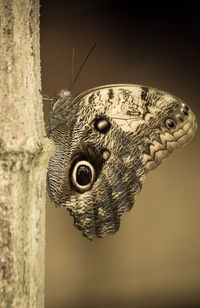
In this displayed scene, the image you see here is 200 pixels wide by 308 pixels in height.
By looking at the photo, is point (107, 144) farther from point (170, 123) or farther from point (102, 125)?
point (170, 123)

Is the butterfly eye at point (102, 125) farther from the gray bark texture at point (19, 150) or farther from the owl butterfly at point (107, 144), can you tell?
the gray bark texture at point (19, 150)

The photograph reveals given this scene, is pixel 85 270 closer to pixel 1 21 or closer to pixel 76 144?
pixel 76 144

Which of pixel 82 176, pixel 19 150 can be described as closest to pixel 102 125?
pixel 82 176

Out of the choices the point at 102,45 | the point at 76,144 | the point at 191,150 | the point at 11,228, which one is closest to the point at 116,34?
the point at 102,45

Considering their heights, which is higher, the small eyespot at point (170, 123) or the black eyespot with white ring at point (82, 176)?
the small eyespot at point (170, 123)

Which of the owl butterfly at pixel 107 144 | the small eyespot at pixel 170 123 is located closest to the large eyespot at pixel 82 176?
the owl butterfly at pixel 107 144

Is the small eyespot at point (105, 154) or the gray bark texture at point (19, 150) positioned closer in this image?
the gray bark texture at point (19, 150)

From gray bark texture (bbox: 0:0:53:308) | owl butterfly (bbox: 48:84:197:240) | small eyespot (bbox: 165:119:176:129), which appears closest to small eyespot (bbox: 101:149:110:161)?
owl butterfly (bbox: 48:84:197:240)

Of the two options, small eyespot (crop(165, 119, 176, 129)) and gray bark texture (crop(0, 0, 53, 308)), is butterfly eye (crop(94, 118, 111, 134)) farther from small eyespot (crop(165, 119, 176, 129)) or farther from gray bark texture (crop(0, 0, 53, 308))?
gray bark texture (crop(0, 0, 53, 308))
